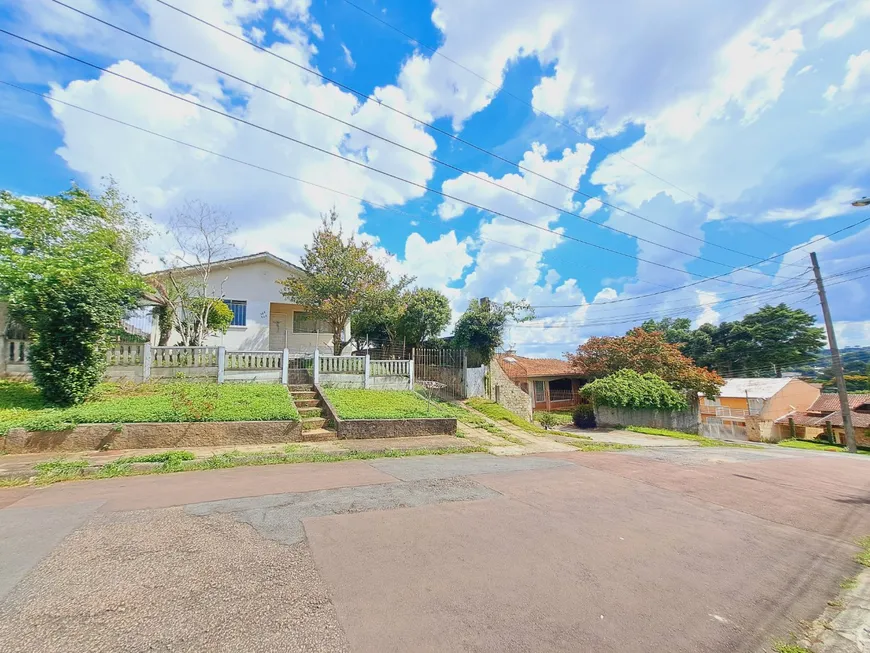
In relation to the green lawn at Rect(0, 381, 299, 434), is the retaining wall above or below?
below

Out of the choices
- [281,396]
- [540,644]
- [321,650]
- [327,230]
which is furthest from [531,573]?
[327,230]

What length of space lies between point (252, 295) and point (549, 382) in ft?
74.1

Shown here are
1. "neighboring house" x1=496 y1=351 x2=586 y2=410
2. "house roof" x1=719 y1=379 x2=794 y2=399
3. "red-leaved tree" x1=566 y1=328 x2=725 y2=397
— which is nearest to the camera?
"red-leaved tree" x1=566 y1=328 x2=725 y2=397

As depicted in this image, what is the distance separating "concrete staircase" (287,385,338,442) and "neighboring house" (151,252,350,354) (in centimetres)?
550

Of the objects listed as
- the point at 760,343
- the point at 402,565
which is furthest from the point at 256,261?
the point at 760,343

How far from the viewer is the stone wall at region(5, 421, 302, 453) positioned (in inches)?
285

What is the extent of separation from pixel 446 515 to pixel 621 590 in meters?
2.11

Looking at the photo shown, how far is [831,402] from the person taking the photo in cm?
3072

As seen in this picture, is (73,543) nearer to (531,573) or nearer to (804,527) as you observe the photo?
(531,573)

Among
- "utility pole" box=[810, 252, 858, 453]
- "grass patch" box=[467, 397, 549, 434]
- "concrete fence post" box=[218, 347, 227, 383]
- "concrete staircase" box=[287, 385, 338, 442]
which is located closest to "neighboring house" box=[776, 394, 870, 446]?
"utility pole" box=[810, 252, 858, 453]

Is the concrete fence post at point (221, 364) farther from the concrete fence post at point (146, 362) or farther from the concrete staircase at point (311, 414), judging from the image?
the concrete staircase at point (311, 414)

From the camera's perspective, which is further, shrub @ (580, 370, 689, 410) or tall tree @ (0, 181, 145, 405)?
shrub @ (580, 370, 689, 410)

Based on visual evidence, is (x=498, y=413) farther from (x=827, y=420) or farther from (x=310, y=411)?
(x=827, y=420)

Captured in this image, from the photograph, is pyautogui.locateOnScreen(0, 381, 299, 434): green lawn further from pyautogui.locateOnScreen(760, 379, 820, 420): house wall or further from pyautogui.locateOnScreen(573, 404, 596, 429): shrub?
pyautogui.locateOnScreen(760, 379, 820, 420): house wall
